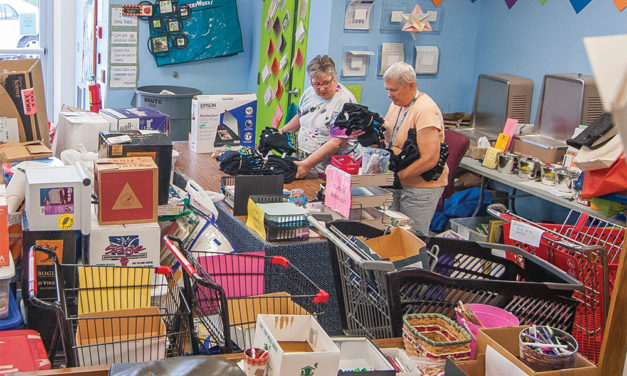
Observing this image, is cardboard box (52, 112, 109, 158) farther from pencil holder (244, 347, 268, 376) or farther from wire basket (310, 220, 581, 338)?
pencil holder (244, 347, 268, 376)

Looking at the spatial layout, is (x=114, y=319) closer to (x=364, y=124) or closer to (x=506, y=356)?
(x=506, y=356)

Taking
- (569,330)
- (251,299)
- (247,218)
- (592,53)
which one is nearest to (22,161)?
(247,218)

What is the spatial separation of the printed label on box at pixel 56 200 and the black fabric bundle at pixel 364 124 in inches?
65.6

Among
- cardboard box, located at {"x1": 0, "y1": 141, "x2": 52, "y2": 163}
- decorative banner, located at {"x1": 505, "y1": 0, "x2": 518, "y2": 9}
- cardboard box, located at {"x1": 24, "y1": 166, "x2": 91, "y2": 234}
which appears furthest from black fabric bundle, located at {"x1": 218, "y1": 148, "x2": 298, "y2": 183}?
decorative banner, located at {"x1": 505, "y1": 0, "x2": 518, "y2": 9}

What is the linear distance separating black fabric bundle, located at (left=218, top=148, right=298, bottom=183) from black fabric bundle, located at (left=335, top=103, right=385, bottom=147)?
0.49 metres

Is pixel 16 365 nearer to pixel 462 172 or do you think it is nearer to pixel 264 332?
pixel 264 332

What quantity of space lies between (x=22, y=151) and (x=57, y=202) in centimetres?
111

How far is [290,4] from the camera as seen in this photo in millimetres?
6562

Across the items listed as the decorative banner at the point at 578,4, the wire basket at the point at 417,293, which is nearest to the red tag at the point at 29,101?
the wire basket at the point at 417,293

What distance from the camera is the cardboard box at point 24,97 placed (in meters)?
3.88

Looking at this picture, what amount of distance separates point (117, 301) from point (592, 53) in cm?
216

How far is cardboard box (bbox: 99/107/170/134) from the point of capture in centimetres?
399

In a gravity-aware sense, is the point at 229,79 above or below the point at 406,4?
below

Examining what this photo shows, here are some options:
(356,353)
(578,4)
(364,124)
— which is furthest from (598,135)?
(356,353)
